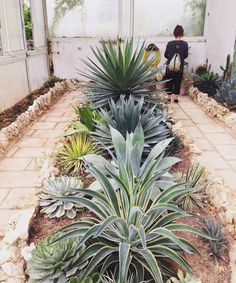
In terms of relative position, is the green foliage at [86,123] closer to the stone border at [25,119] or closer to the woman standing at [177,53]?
Answer: the stone border at [25,119]

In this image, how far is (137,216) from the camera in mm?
1601

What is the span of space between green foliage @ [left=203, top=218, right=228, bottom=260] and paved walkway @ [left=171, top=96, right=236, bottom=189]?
985 mm

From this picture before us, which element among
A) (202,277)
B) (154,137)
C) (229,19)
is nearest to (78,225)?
(202,277)

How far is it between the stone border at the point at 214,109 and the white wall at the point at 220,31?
0.90m

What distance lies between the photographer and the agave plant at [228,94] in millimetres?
4914

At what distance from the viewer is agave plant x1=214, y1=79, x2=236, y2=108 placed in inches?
193

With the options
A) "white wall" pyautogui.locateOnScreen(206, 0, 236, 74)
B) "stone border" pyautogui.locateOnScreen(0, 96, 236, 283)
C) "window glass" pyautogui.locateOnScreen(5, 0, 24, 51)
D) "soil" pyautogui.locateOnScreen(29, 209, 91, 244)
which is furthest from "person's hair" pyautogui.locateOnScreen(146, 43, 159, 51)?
"soil" pyautogui.locateOnScreen(29, 209, 91, 244)

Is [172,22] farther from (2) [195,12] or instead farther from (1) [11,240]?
(1) [11,240]

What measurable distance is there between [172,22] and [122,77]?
15.1 ft

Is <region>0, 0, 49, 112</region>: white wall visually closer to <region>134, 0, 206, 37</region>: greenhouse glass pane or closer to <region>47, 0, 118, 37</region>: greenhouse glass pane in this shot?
<region>47, 0, 118, 37</region>: greenhouse glass pane

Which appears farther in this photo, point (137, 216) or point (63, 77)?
point (63, 77)

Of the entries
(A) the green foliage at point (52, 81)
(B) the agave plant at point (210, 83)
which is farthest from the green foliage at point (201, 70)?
(A) the green foliage at point (52, 81)

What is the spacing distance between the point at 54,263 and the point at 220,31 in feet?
20.7

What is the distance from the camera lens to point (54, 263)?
1.59 metres
